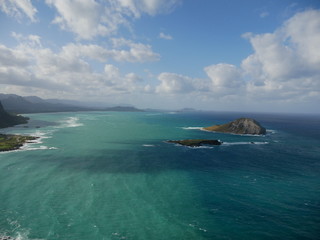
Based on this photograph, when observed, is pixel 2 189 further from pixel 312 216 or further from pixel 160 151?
pixel 312 216

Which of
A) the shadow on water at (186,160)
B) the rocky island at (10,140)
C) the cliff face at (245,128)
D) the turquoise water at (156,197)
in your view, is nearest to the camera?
the turquoise water at (156,197)

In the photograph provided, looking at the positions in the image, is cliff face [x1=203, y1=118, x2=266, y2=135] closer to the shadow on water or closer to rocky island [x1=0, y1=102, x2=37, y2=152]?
the shadow on water

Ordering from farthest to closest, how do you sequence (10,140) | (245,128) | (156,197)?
(245,128) → (10,140) → (156,197)

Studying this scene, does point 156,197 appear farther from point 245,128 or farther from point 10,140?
point 245,128

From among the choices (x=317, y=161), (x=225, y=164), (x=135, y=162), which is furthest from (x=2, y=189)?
(x=317, y=161)

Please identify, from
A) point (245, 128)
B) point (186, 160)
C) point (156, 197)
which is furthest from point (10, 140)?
point (245, 128)

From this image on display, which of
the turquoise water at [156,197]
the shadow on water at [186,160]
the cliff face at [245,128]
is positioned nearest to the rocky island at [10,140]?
the turquoise water at [156,197]

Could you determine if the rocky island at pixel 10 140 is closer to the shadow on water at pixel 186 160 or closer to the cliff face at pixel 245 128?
the shadow on water at pixel 186 160


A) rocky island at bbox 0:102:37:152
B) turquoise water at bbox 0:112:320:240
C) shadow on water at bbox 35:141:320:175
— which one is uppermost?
rocky island at bbox 0:102:37:152

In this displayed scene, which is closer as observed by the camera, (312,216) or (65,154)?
(312,216)

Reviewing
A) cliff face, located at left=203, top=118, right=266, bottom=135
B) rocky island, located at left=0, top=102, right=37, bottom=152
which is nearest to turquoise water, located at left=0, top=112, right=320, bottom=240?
rocky island, located at left=0, top=102, right=37, bottom=152

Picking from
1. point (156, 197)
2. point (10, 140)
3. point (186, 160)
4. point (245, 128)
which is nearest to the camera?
point (156, 197)
